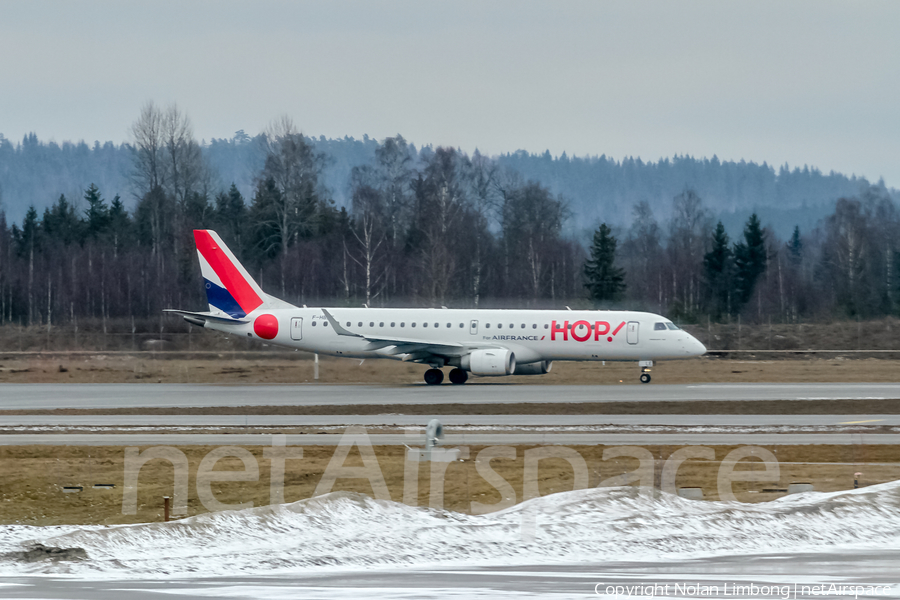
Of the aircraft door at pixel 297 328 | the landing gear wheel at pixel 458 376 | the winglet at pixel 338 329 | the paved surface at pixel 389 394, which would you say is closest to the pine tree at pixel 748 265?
the paved surface at pixel 389 394

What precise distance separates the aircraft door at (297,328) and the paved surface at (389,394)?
2673 millimetres

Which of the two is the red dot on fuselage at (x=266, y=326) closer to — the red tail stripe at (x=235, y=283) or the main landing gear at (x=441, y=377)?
the red tail stripe at (x=235, y=283)

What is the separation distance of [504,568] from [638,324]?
31.0 m

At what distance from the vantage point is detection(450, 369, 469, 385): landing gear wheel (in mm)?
43750

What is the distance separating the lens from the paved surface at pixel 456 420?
27.9 metres

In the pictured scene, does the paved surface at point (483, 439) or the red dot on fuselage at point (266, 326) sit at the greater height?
the red dot on fuselage at point (266, 326)

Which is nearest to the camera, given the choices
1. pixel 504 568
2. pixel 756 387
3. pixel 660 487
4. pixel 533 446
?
pixel 504 568

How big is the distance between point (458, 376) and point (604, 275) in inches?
1515

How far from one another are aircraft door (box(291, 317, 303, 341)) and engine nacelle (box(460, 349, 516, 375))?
7762 mm

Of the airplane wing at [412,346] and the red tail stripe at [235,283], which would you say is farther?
the red tail stripe at [235,283]

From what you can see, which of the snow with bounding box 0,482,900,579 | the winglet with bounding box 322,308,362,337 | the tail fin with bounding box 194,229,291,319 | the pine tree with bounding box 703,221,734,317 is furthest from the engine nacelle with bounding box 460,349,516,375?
the pine tree with bounding box 703,221,734,317

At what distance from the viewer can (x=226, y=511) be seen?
14.5 m

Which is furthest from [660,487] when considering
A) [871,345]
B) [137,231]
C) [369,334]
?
[137,231]

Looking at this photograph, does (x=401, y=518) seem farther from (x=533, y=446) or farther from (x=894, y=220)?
(x=894, y=220)
